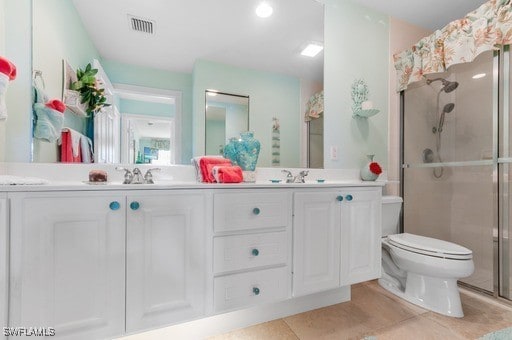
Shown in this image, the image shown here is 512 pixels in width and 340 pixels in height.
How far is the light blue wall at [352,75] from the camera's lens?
1.91 meters

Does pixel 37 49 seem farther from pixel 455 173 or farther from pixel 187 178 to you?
pixel 455 173

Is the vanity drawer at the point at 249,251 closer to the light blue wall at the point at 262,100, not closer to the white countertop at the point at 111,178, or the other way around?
the white countertop at the point at 111,178

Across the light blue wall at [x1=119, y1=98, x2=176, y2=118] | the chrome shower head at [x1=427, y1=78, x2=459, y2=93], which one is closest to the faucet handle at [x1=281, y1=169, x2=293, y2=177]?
the light blue wall at [x1=119, y1=98, x2=176, y2=118]

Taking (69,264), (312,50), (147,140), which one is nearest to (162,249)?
(69,264)

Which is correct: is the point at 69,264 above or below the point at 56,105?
below

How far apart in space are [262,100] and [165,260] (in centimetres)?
123

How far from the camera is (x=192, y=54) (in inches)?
58.4

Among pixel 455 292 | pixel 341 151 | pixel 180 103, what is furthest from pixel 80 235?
pixel 455 292

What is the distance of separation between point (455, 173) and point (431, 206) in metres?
0.38

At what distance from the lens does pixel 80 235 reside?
89cm

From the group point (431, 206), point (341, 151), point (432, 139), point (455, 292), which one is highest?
point (432, 139)

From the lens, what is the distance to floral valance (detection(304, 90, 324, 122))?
1.85 m

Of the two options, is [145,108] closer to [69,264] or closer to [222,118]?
[222,118]

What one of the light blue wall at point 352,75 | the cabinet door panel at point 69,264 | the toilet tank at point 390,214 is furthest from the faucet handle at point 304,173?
the cabinet door panel at point 69,264
